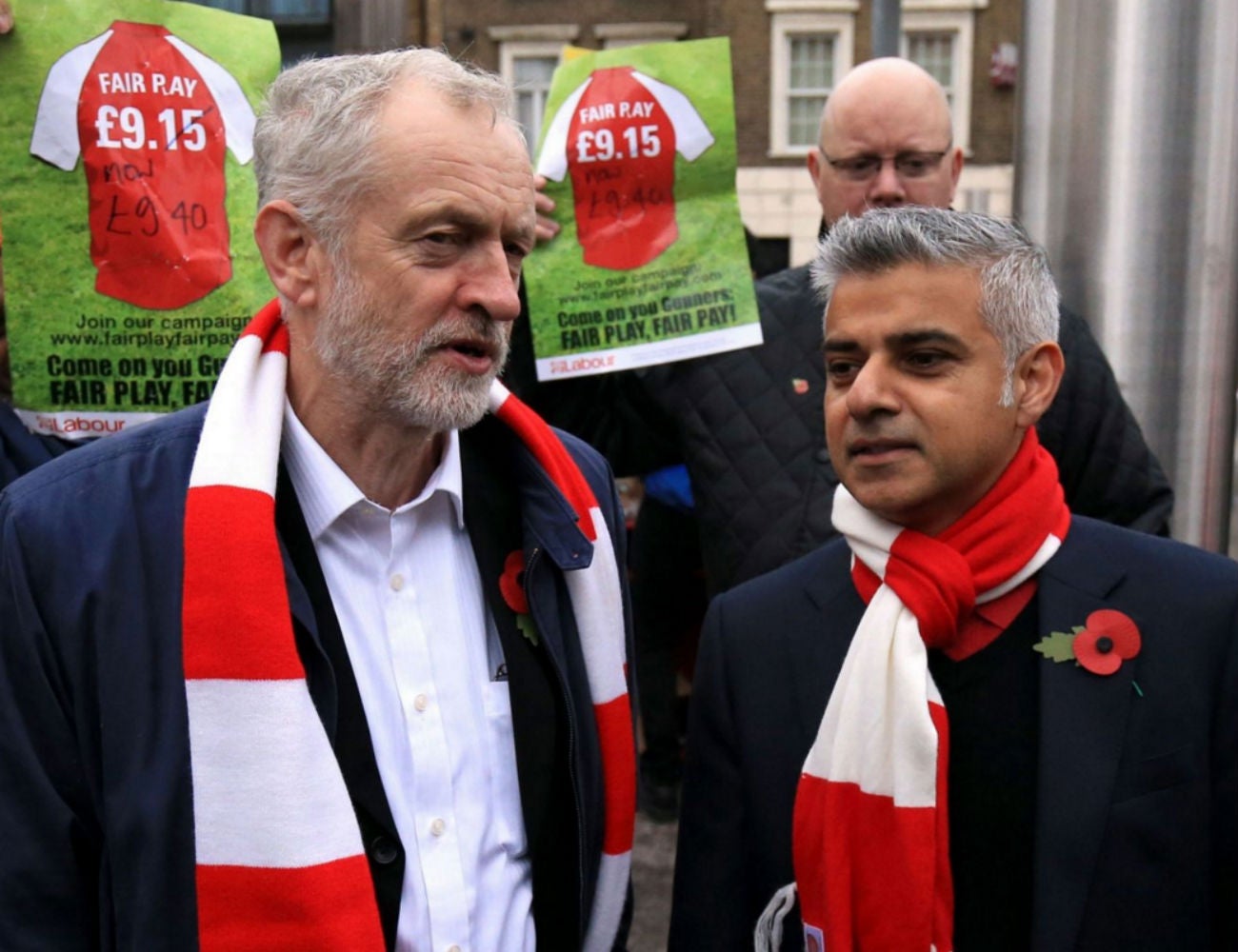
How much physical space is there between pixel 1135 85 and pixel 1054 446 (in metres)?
1.05

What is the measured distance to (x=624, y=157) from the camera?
2879 millimetres

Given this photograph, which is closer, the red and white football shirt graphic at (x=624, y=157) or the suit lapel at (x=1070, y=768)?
the suit lapel at (x=1070, y=768)

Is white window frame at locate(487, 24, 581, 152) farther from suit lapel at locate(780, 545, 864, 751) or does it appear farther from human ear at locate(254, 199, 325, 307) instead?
suit lapel at locate(780, 545, 864, 751)

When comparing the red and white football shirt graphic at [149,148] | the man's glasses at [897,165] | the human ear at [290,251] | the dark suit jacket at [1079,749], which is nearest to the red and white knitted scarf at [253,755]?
the human ear at [290,251]

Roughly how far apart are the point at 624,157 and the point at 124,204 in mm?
1027

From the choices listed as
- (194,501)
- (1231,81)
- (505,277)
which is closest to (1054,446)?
(1231,81)

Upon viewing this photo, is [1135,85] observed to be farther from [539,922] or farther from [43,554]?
[43,554]

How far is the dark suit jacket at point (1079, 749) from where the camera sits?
1.78 metres

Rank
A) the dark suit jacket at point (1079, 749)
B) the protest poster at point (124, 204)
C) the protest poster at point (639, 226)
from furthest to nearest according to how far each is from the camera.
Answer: the protest poster at point (639, 226)
the protest poster at point (124, 204)
the dark suit jacket at point (1079, 749)

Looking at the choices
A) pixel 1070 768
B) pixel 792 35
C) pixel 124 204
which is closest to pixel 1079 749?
pixel 1070 768

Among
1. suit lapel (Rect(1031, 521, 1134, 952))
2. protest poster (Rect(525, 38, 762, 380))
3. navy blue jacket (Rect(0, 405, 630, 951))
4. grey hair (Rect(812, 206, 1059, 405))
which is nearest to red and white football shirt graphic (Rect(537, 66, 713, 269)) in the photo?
protest poster (Rect(525, 38, 762, 380))

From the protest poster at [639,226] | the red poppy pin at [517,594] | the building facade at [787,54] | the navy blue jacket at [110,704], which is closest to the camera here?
the navy blue jacket at [110,704]

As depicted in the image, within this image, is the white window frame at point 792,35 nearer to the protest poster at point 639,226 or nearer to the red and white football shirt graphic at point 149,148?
the protest poster at point 639,226

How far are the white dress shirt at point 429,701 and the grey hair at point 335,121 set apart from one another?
1.04ft
